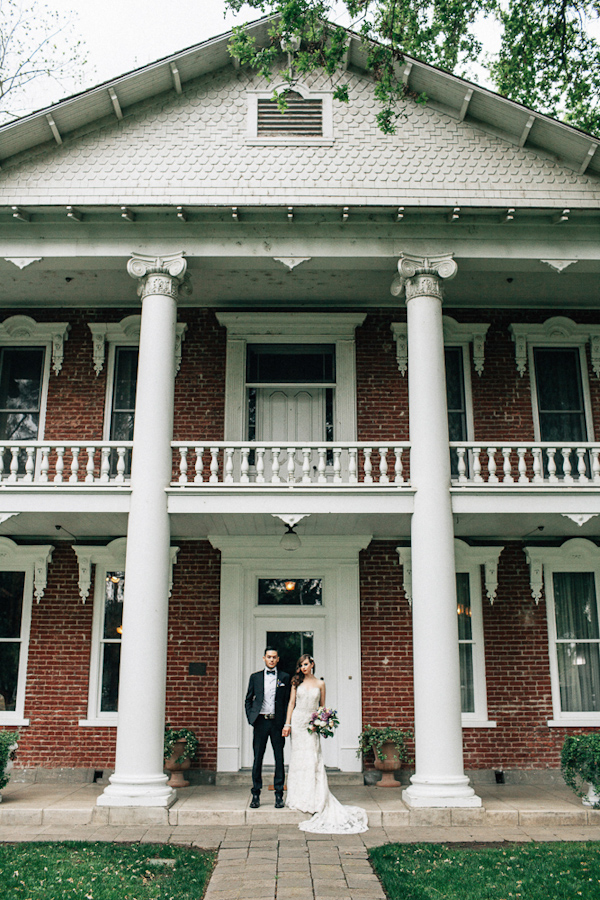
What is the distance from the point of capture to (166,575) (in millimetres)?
9773

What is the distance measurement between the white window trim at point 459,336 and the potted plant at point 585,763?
5830mm

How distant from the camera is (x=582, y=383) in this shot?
12.8 m

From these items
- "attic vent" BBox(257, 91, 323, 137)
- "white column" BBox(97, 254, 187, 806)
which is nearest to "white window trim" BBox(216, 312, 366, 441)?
"white column" BBox(97, 254, 187, 806)

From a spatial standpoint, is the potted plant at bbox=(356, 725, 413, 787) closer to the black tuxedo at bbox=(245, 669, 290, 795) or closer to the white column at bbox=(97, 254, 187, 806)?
the black tuxedo at bbox=(245, 669, 290, 795)

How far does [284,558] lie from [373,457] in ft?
6.86

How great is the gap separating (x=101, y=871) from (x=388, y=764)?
5209mm

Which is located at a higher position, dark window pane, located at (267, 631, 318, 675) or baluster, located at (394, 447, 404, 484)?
baluster, located at (394, 447, 404, 484)

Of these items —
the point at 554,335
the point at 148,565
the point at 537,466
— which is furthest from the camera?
the point at 554,335

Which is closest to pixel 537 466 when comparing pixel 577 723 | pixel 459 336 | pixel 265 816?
pixel 459 336

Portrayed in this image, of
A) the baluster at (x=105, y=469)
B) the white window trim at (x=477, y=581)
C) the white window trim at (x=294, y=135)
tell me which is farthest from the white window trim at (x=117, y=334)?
the white window trim at (x=477, y=581)

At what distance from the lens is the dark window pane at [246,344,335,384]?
1280 cm

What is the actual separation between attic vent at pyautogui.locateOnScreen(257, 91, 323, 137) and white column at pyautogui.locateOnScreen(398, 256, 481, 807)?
2629mm

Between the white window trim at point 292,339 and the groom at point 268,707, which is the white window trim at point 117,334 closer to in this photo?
the white window trim at point 292,339

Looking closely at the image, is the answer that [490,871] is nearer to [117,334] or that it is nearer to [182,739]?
[182,739]
